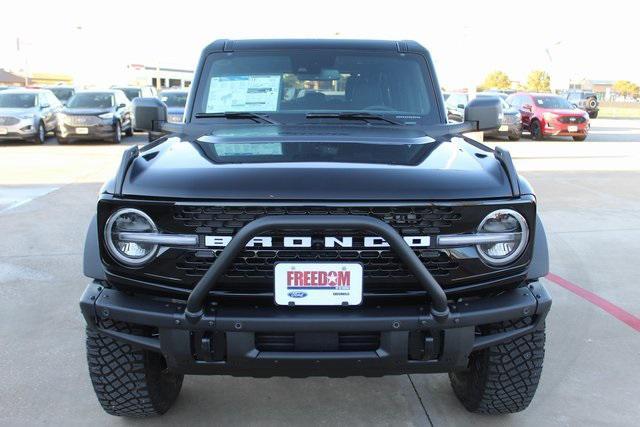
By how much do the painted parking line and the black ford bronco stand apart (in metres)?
2.04

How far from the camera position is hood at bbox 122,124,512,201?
2.30 metres

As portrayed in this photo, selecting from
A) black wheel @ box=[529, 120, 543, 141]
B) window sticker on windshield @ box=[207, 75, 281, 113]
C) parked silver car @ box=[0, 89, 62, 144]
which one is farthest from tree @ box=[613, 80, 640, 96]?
window sticker on windshield @ box=[207, 75, 281, 113]

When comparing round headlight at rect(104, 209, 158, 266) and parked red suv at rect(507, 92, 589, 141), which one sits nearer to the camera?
round headlight at rect(104, 209, 158, 266)

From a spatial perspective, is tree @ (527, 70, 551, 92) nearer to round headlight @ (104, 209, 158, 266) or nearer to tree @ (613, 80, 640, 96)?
tree @ (613, 80, 640, 96)

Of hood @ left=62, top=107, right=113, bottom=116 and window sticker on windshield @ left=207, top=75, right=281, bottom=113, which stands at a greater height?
window sticker on windshield @ left=207, top=75, right=281, bottom=113

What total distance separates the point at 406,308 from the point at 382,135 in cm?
112

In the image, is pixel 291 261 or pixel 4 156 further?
pixel 4 156

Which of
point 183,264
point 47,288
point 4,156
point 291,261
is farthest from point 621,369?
point 4,156

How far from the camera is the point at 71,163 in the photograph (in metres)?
12.7

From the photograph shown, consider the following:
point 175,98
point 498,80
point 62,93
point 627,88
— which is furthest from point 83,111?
point 627,88

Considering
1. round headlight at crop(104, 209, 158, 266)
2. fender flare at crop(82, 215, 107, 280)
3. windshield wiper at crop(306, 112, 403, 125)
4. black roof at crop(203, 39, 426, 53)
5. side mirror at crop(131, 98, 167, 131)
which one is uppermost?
black roof at crop(203, 39, 426, 53)

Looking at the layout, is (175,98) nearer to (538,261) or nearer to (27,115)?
(27,115)

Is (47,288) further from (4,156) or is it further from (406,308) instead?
(4,156)

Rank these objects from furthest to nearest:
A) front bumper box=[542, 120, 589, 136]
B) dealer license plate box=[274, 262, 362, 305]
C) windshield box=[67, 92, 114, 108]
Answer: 1. front bumper box=[542, 120, 589, 136]
2. windshield box=[67, 92, 114, 108]
3. dealer license plate box=[274, 262, 362, 305]
